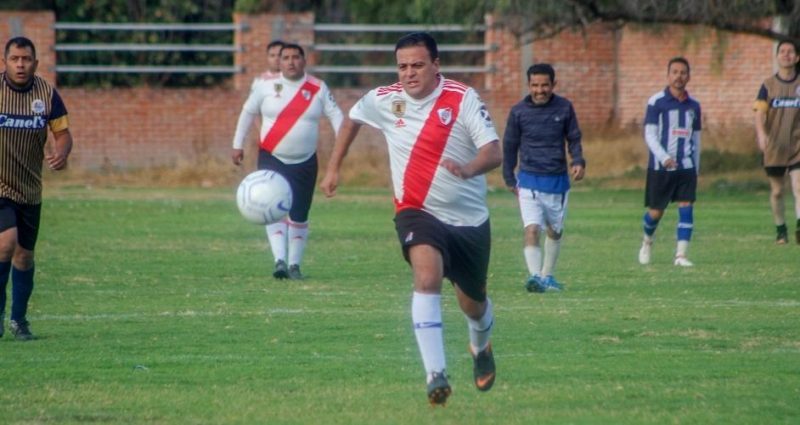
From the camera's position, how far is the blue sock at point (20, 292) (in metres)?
10.7

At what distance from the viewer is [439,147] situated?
28.0ft

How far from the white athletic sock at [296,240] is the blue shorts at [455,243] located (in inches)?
264

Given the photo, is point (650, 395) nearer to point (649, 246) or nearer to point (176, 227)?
point (649, 246)

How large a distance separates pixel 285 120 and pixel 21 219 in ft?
16.1

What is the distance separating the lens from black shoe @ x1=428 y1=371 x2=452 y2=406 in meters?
7.82

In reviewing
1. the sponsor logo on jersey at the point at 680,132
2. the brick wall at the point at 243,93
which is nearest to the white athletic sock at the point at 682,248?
the sponsor logo on jersey at the point at 680,132

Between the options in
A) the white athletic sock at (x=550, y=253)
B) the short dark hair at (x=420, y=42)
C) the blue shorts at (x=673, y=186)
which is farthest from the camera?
the blue shorts at (x=673, y=186)

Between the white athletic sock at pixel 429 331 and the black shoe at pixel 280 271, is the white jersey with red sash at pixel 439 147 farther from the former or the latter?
the black shoe at pixel 280 271

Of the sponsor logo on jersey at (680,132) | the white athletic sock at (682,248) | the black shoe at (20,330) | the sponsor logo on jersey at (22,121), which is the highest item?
the sponsor logo on jersey at (22,121)

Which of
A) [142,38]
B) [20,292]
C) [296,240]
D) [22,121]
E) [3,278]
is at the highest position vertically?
[22,121]

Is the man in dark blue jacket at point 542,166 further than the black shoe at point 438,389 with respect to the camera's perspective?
Yes

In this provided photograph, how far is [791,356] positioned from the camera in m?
9.81

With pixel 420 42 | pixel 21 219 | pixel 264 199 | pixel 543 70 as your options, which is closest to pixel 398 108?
pixel 420 42

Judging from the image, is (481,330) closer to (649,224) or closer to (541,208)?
(541,208)
